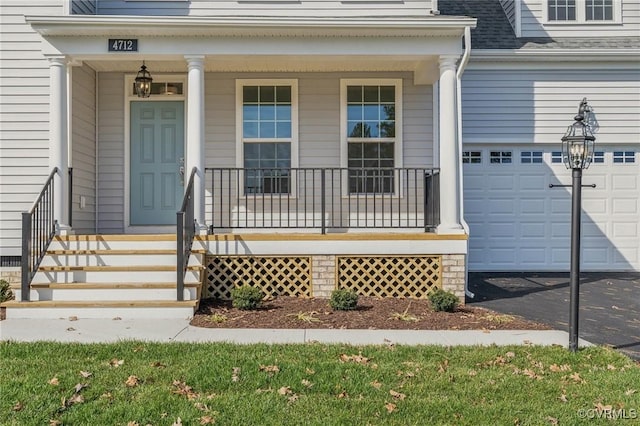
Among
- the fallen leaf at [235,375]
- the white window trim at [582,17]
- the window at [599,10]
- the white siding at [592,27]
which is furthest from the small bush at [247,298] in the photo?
the window at [599,10]

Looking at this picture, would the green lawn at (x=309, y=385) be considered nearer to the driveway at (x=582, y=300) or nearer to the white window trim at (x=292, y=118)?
the driveway at (x=582, y=300)

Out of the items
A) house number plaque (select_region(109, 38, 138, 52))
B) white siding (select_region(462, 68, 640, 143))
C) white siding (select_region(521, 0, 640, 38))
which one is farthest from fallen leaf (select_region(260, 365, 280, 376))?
white siding (select_region(521, 0, 640, 38))

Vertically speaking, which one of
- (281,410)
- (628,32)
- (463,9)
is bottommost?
(281,410)

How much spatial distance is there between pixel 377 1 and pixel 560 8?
4144 mm

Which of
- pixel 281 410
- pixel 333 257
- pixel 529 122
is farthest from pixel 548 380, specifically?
pixel 529 122

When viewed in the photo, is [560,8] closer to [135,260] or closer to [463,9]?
[463,9]

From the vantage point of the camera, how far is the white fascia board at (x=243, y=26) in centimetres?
658

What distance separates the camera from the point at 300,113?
27.1 feet

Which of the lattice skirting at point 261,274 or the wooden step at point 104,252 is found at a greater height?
the wooden step at point 104,252

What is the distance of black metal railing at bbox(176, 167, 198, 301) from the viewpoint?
5.77 m

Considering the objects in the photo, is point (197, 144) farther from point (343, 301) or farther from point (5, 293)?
point (5, 293)

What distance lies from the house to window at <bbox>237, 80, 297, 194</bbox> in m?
0.03

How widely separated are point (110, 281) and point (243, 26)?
3847 millimetres

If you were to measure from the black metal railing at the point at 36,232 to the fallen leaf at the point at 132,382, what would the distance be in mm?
3037
